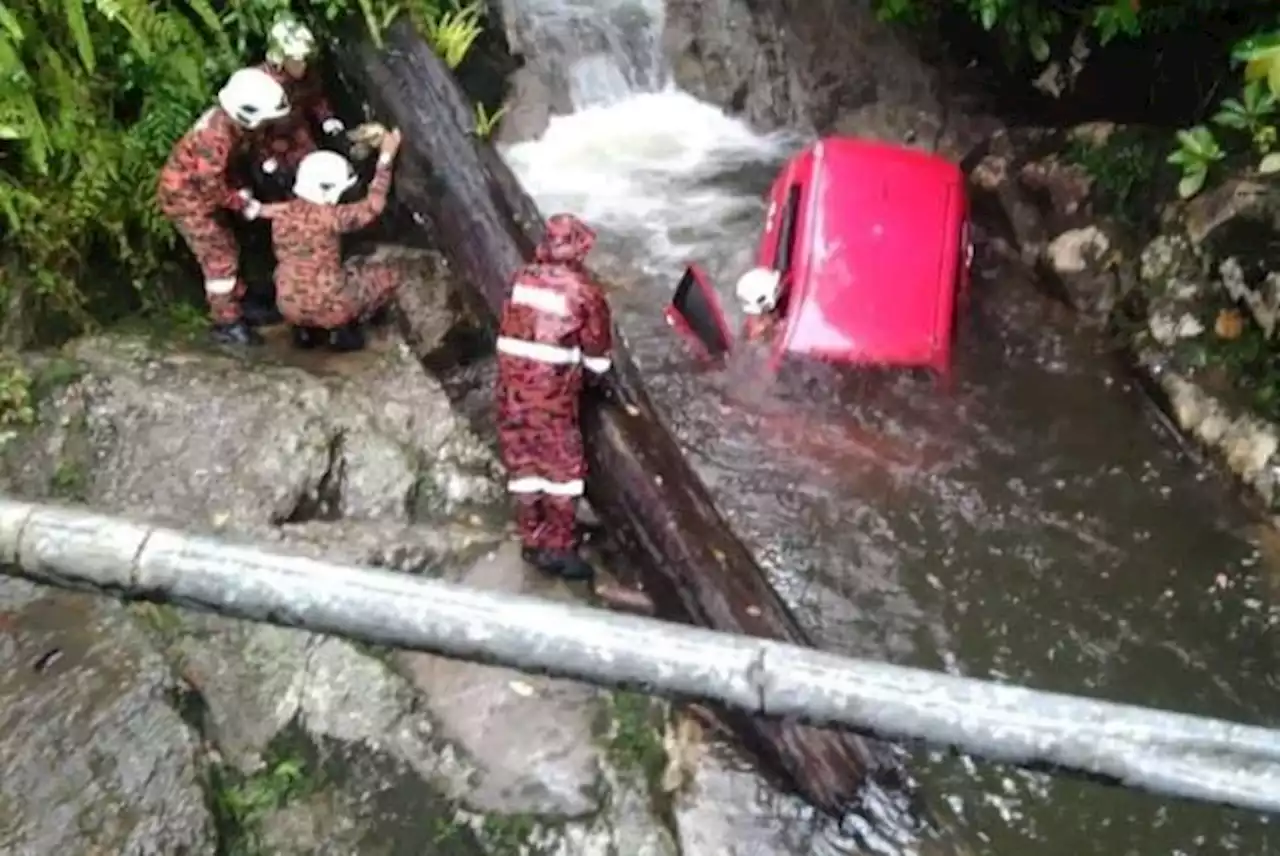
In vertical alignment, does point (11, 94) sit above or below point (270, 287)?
above

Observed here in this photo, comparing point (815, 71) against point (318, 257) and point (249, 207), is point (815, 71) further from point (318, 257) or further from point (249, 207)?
point (249, 207)

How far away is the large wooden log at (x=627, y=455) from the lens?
468 centimetres

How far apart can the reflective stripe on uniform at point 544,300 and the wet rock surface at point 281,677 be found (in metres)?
0.96

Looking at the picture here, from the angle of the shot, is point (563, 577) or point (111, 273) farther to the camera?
point (111, 273)

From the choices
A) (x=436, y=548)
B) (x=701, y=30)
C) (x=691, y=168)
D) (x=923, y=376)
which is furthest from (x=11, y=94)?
(x=701, y=30)

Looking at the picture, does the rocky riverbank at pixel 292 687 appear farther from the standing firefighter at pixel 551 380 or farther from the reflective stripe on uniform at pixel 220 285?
the reflective stripe on uniform at pixel 220 285

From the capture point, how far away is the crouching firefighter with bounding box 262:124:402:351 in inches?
232

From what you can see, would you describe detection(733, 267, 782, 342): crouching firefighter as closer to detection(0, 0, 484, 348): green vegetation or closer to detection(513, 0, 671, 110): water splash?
detection(0, 0, 484, 348): green vegetation

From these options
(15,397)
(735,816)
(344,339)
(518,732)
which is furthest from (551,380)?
(15,397)

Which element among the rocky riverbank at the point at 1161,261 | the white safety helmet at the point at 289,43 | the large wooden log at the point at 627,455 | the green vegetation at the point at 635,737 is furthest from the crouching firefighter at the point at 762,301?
the green vegetation at the point at 635,737

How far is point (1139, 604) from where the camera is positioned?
5.70 metres

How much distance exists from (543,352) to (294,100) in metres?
2.09

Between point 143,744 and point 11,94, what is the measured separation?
2.95 meters

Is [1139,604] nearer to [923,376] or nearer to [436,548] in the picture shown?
[923,376]
